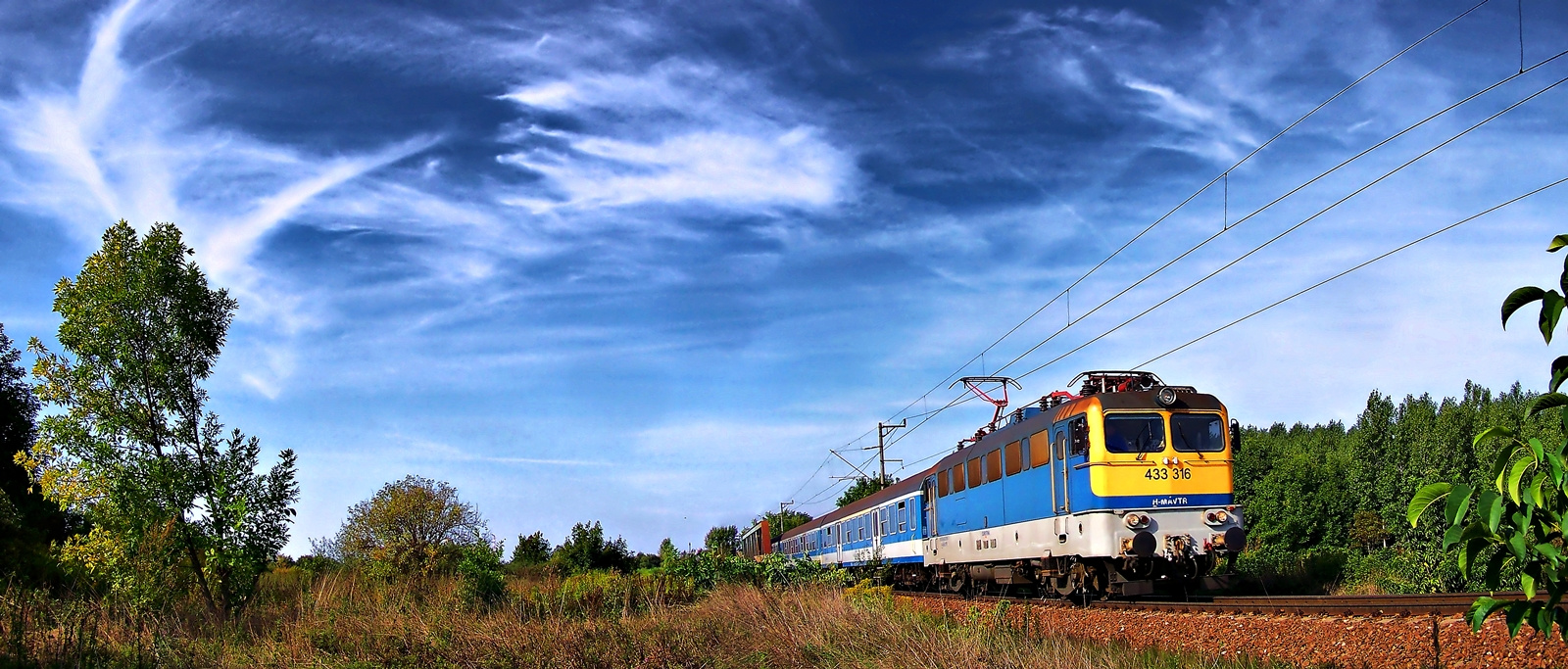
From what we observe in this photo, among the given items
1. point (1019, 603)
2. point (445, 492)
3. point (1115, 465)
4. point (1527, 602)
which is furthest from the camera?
point (445, 492)

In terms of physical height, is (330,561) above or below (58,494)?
below

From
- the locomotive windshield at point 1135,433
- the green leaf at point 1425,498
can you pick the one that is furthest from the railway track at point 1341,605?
the green leaf at point 1425,498

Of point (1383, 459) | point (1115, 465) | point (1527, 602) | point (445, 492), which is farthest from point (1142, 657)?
point (1383, 459)

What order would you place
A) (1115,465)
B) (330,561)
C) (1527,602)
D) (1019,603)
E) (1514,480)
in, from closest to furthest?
(1514,480) < (1527,602) < (1115,465) < (1019,603) < (330,561)

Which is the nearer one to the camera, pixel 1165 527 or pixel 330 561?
pixel 1165 527

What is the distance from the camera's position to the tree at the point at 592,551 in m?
41.7

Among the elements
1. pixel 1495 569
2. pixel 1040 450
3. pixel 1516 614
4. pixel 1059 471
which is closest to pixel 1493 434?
pixel 1495 569

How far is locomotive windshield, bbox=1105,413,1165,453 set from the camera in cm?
1700

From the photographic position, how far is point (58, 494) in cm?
1930

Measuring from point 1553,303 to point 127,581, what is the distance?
2211cm

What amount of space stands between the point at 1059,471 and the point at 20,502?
38.0 metres

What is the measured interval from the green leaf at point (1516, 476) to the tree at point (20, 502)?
23494mm

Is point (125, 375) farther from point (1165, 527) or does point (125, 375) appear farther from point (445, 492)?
point (1165, 527)

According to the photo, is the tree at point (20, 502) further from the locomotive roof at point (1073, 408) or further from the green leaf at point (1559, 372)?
the green leaf at point (1559, 372)
